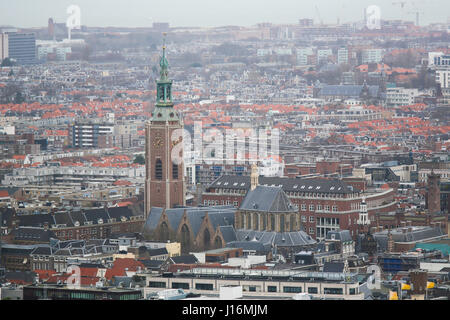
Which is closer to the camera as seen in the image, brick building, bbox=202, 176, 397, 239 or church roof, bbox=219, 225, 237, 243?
church roof, bbox=219, 225, 237, 243

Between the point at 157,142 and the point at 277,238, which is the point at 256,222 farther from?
the point at 157,142

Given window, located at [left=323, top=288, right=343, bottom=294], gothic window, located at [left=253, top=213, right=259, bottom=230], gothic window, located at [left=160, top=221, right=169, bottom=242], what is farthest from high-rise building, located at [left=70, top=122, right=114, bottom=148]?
window, located at [left=323, top=288, right=343, bottom=294]

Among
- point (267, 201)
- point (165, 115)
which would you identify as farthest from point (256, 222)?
point (165, 115)

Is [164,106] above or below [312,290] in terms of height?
above

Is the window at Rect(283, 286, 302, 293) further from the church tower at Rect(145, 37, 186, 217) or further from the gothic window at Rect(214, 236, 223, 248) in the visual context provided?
the church tower at Rect(145, 37, 186, 217)

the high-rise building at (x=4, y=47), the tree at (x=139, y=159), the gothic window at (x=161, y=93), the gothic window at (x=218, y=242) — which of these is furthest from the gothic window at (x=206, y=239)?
the high-rise building at (x=4, y=47)

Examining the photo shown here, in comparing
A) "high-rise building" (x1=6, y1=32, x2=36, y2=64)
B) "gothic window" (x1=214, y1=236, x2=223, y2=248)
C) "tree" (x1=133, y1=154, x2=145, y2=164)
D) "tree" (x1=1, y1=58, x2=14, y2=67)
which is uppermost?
"high-rise building" (x1=6, y1=32, x2=36, y2=64)

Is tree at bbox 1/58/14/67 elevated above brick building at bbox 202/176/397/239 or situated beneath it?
elevated above
